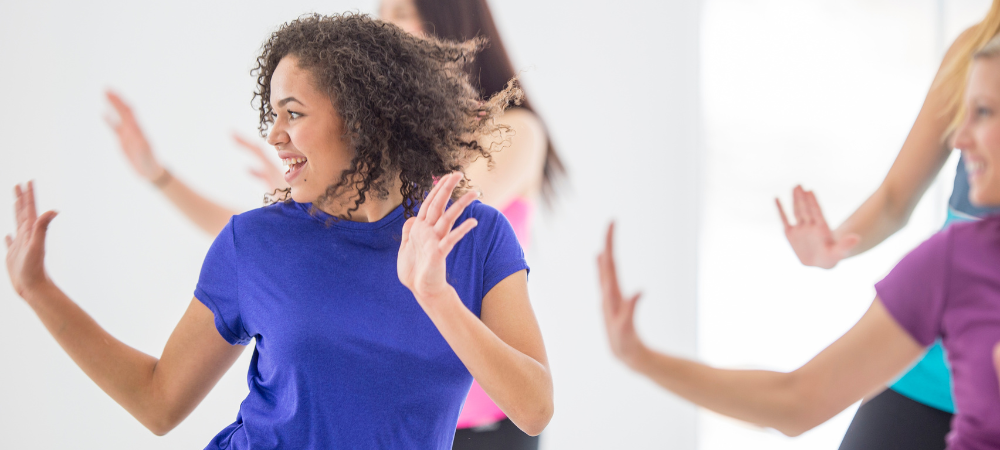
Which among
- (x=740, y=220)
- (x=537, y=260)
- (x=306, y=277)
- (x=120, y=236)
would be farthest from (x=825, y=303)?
(x=120, y=236)

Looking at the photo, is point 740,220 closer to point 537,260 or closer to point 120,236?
point 537,260

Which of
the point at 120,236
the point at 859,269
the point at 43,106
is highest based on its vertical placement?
the point at 43,106

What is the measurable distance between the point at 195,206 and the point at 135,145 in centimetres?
18

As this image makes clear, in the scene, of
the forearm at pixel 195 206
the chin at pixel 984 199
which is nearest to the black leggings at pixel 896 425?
the chin at pixel 984 199

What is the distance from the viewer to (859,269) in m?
1.71

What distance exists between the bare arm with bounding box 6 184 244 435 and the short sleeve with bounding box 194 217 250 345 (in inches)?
0.8

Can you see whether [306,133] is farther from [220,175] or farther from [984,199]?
[220,175]

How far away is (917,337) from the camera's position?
810mm

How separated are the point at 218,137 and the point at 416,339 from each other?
5.29ft

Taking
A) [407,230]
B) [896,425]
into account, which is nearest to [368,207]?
[407,230]

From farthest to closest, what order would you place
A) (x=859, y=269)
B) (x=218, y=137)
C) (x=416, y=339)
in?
(x=218, y=137), (x=859, y=269), (x=416, y=339)

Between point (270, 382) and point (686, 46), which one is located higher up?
point (270, 382)

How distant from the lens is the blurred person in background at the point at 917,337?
77 cm

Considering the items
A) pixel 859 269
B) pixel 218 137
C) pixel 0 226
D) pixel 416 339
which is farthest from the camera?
pixel 218 137
